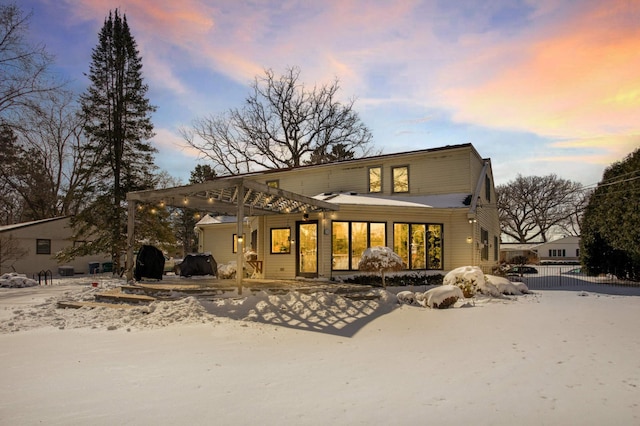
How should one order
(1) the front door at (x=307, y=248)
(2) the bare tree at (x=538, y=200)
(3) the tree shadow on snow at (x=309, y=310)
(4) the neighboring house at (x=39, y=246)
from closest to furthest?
(3) the tree shadow on snow at (x=309, y=310) → (1) the front door at (x=307, y=248) → (4) the neighboring house at (x=39, y=246) → (2) the bare tree at (x=538, y=200)

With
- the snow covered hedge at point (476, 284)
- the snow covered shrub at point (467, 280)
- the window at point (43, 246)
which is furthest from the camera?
the window at point (43, 246)

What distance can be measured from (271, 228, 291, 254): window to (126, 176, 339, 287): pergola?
34.7 inches

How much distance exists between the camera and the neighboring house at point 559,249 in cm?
5053

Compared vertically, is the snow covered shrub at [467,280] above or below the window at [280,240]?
below

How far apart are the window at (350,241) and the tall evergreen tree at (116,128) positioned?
14.0 m

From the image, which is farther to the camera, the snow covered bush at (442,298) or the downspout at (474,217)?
the downspout at (474,217)

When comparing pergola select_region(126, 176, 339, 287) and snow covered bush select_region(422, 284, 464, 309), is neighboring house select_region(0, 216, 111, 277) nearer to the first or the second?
pergola select_region(126, 176, 339, 287)

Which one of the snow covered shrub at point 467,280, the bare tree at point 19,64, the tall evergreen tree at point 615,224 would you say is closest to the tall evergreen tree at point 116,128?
the bare tree at point 19,64

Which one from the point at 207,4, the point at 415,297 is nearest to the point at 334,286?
the point at 415,297

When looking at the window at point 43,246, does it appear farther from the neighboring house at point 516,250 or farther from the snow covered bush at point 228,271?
the neighboring house at point 516,250

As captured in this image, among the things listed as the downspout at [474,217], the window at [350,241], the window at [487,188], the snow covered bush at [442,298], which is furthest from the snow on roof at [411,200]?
the snow covered bush at [442,298]

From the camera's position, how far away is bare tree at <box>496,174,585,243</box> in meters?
50.0

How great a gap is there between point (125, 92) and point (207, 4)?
1683 centimetres

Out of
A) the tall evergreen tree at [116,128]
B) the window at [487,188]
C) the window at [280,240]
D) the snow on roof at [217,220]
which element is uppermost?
the tall evergreen tree at [116,128]
